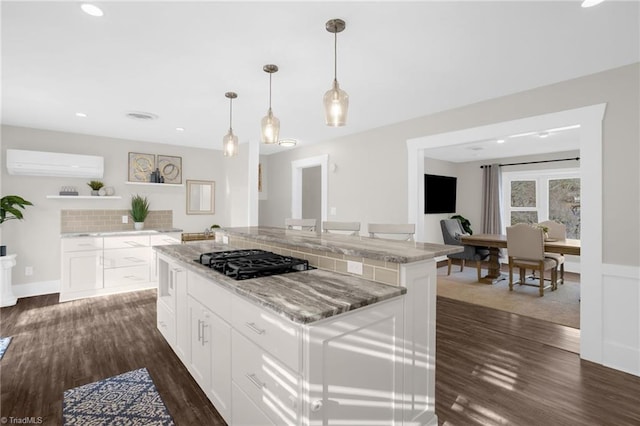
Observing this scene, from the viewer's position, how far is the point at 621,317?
2508mm

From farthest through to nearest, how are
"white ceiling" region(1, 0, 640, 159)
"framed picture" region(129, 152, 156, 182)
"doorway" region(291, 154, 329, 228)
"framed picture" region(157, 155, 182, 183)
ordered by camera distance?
"framed picture" region(157, 155, 182, 183) < "doorway" region(291, 154, 329, 228) < "framed picture" region(129, 152, 156, 182) < "white ceiling" region(1, 0, 640, 159)

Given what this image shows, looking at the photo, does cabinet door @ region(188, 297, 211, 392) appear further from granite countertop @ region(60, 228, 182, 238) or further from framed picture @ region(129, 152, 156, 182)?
framed picture @ region(129, 152, 156, 182)

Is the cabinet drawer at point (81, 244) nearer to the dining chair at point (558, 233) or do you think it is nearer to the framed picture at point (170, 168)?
the framed picture at point (170, 168)

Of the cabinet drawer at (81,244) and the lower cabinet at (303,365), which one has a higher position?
the cabinet drawer at (81,244)

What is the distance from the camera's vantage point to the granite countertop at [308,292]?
1.24m

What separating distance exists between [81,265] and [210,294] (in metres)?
3.58

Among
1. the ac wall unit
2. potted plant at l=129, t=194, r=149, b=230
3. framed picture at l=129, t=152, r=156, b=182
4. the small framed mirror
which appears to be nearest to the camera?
the ac wall unit

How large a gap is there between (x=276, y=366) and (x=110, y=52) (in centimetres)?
246

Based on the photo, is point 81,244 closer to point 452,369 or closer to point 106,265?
point 106,265

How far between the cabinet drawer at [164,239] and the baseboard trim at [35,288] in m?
1.40

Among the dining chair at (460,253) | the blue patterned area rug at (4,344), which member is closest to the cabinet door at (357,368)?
the blue patterned area rug at (4,344)

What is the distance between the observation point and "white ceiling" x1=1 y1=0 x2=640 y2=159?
6.07 feet

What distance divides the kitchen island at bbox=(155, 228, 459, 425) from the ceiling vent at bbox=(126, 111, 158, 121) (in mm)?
2601

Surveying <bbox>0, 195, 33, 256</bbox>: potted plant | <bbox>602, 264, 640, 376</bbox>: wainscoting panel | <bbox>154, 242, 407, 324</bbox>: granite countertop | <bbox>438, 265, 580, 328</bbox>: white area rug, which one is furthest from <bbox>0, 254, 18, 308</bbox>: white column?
<bbox>602, 264, 640, 376</bbox>: wainscoting panel
